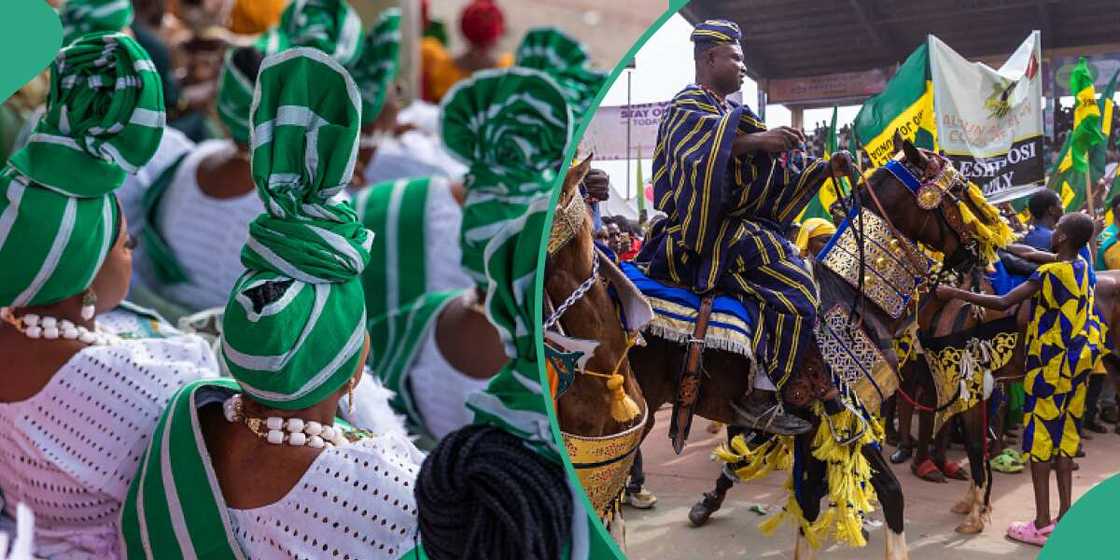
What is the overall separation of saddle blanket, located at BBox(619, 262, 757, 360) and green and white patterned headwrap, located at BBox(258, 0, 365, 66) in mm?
2637

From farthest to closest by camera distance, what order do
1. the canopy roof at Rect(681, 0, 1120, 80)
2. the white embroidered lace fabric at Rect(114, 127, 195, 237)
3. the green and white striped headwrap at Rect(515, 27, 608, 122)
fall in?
the green and white striped headwrap at Rect(515, 27, 608, 122), the white embroidered lace fabric at Rect(114, 127, 195, 237), the canopy roof at Rect(681, 0, 1120, 80)

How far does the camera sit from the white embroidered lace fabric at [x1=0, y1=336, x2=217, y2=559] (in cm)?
224

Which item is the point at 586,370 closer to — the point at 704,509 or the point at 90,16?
the point at 704,509

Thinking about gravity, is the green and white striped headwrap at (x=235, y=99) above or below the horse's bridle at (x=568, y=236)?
above

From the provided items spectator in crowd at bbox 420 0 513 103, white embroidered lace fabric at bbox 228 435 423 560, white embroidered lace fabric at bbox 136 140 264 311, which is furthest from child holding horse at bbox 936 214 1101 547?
spectator in crowd at bbox 420 0 513 103

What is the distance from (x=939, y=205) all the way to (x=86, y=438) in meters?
1.74

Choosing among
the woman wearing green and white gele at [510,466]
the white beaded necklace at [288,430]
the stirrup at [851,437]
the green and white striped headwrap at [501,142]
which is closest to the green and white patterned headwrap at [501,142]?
the green and white striped headwrap at [501,142]

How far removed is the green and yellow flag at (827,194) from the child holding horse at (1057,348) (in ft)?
0.73

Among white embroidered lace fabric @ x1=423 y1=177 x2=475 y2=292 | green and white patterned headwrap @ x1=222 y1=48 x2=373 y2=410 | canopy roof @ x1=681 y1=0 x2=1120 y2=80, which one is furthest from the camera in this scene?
white embroidered lace fabric @ x1=423 y1=177 x2=475 y2=292

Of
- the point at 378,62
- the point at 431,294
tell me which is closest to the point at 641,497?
the point at 431,294

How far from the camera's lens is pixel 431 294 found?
12.9 feet

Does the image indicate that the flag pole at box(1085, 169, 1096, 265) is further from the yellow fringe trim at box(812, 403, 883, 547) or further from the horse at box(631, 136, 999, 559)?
the yellow fringe trim at box(812, 403, 883, 547)

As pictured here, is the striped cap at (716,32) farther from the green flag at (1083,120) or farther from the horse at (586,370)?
the green flag at (1083,120)

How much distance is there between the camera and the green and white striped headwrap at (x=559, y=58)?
4.37m
